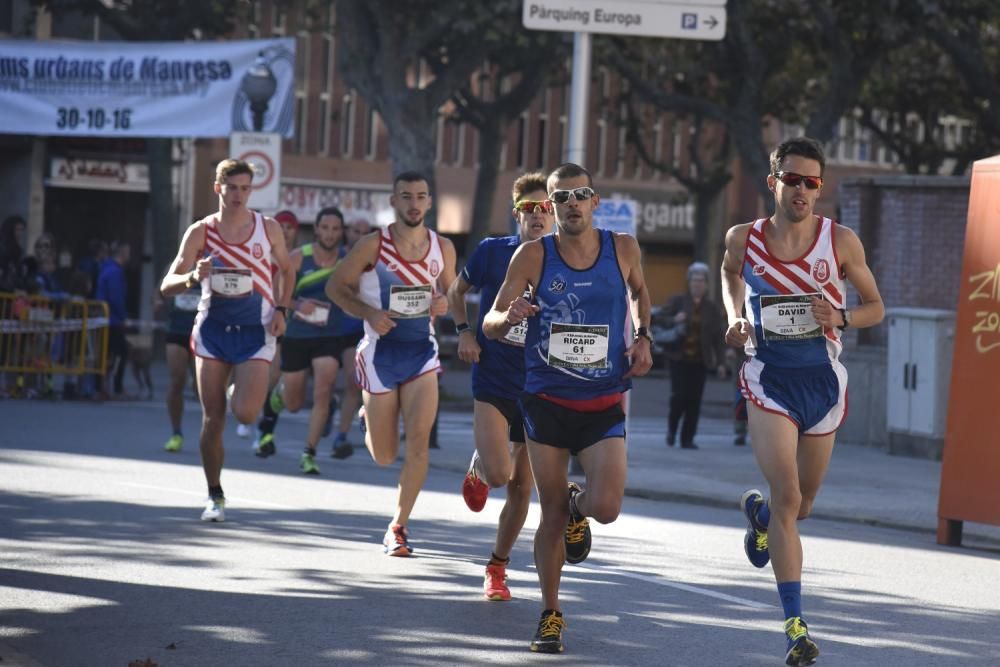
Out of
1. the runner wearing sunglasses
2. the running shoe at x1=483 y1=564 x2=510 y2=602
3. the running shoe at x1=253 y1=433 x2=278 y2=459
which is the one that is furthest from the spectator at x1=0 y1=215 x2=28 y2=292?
the runner wearing sunglasses

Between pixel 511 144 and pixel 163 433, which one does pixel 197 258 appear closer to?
pixel 163 433

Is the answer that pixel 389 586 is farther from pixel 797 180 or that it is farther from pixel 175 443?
pixel 175 443

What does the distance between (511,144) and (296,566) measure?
4358 cm

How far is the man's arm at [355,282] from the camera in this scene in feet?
34.9

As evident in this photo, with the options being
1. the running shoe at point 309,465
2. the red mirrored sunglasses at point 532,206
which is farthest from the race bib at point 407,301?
the running shoe at point 309,465

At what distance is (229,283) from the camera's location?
1180 centimetres

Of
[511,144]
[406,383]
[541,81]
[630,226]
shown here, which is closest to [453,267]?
[406,383]

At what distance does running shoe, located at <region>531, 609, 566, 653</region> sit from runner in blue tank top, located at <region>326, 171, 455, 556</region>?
8.88 ft

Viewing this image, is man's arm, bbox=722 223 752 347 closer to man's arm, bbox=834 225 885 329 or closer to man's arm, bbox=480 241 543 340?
man's arm, bbox=834 225 885 329

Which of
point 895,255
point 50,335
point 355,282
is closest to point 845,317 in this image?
point 355,282

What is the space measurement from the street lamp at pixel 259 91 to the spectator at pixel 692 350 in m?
6.84

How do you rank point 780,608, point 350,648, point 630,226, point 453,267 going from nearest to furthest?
1. point 350,648
2. point 780,608
3. point 453,267
4. point 630,226

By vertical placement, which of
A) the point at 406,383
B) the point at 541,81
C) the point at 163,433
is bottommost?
the point at 163,433

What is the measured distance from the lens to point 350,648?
25.7 ft
